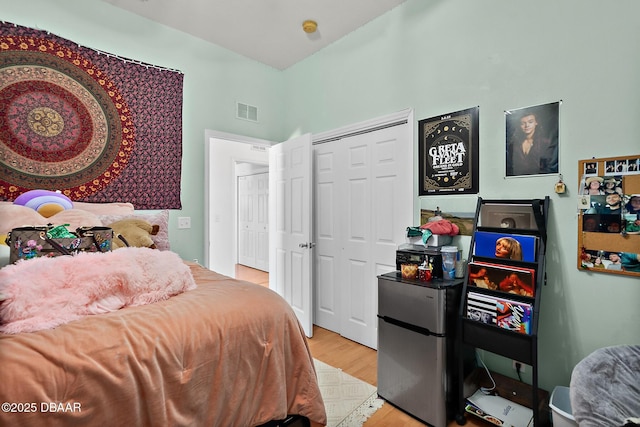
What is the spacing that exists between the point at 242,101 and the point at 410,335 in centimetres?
292

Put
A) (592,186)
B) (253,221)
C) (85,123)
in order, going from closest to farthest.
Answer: (592,186)
(85,123)
(253,221)

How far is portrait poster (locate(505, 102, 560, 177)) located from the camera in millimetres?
1830

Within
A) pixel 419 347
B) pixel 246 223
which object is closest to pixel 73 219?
pixel 419 347

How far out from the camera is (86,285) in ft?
3.77

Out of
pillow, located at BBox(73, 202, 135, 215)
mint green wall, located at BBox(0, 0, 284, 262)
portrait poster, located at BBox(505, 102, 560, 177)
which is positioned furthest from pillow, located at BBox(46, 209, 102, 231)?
portrait poster, located at BBox(505, 102, 560, 177)

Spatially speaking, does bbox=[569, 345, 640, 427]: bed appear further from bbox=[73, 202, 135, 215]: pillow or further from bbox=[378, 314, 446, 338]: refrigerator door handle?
bbox=[73, 202, 135, 215]: pillow

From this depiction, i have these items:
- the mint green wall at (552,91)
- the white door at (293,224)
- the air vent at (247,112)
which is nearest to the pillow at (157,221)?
the white door at (293,224)

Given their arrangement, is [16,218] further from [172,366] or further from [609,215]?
[609,215]

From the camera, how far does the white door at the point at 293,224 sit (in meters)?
3.07

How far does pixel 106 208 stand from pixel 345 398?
7.44 ft

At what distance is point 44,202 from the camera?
1989 mm

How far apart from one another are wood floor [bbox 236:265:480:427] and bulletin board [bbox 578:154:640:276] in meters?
1.17

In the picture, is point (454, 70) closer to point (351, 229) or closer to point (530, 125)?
point (530, 125)

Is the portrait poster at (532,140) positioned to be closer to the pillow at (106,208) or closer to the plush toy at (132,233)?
the plush toy at (132,233)
